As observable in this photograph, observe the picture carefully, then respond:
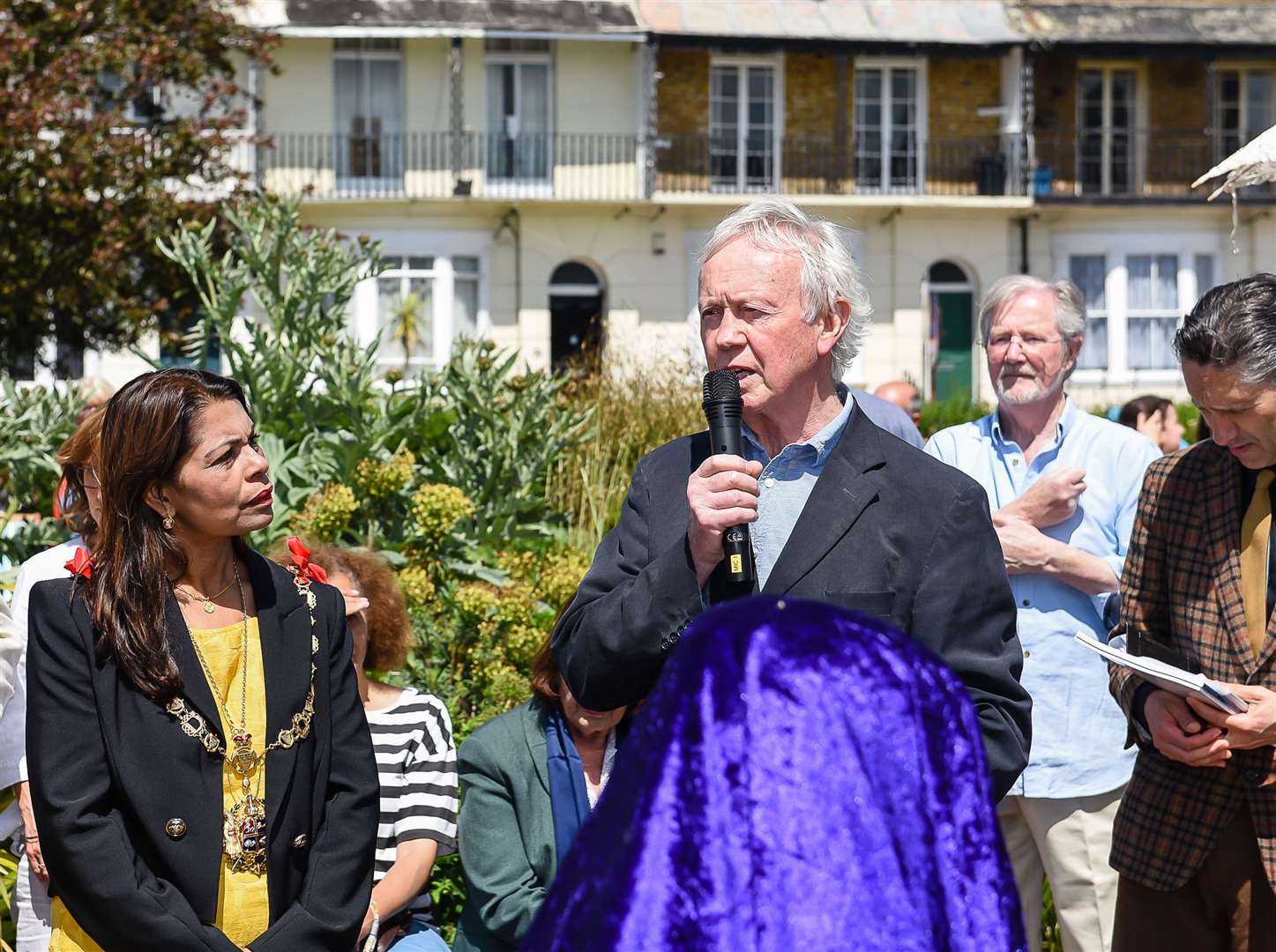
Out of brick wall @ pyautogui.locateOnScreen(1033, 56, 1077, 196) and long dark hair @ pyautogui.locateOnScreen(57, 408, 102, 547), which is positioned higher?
brick wall @ pyautogui.locateOnScreen(1033, 56, 1077, 196)

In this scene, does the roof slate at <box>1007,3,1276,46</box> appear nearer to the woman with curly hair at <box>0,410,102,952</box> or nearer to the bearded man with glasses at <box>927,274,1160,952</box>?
the bearded man with glasses at <box>927,274,1160,952</box>

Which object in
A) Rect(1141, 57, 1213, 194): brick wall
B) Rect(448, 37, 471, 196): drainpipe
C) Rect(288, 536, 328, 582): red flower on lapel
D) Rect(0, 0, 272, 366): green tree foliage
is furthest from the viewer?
Rect(1141, 57, 1213, 194): brick wall

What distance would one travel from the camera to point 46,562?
4.54 metres

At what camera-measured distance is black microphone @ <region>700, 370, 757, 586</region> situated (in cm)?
235

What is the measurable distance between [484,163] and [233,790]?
2532cm

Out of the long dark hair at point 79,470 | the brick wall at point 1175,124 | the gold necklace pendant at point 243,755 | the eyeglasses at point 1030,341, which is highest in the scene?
the brick wall at point 1175,124

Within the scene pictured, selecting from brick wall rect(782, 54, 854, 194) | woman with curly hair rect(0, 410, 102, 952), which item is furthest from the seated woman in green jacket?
brick wall rect(782, 54, 854, 194)

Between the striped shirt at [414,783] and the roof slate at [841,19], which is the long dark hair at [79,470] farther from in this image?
the roof slate at [841,19]

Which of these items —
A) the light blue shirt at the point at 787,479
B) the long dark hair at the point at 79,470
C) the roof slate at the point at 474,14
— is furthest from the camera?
the roof slate at the point at 474,14

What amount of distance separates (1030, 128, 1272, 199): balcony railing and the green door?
2640 millimetres

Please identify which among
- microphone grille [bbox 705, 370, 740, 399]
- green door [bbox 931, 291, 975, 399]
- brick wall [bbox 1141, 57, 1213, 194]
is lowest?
microphone grille [bbox 705, 370, 740, 399]

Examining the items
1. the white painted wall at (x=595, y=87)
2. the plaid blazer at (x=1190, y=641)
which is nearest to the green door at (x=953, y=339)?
the white painted wall at (x=595, y=87)

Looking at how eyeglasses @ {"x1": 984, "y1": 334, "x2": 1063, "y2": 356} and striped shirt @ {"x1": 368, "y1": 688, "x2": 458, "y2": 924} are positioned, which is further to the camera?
eyeglasses @ {"x1": 984, "y1": 334, "x2": 1063, "y2": 356}

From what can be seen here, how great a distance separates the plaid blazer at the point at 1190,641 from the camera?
3402 mm
